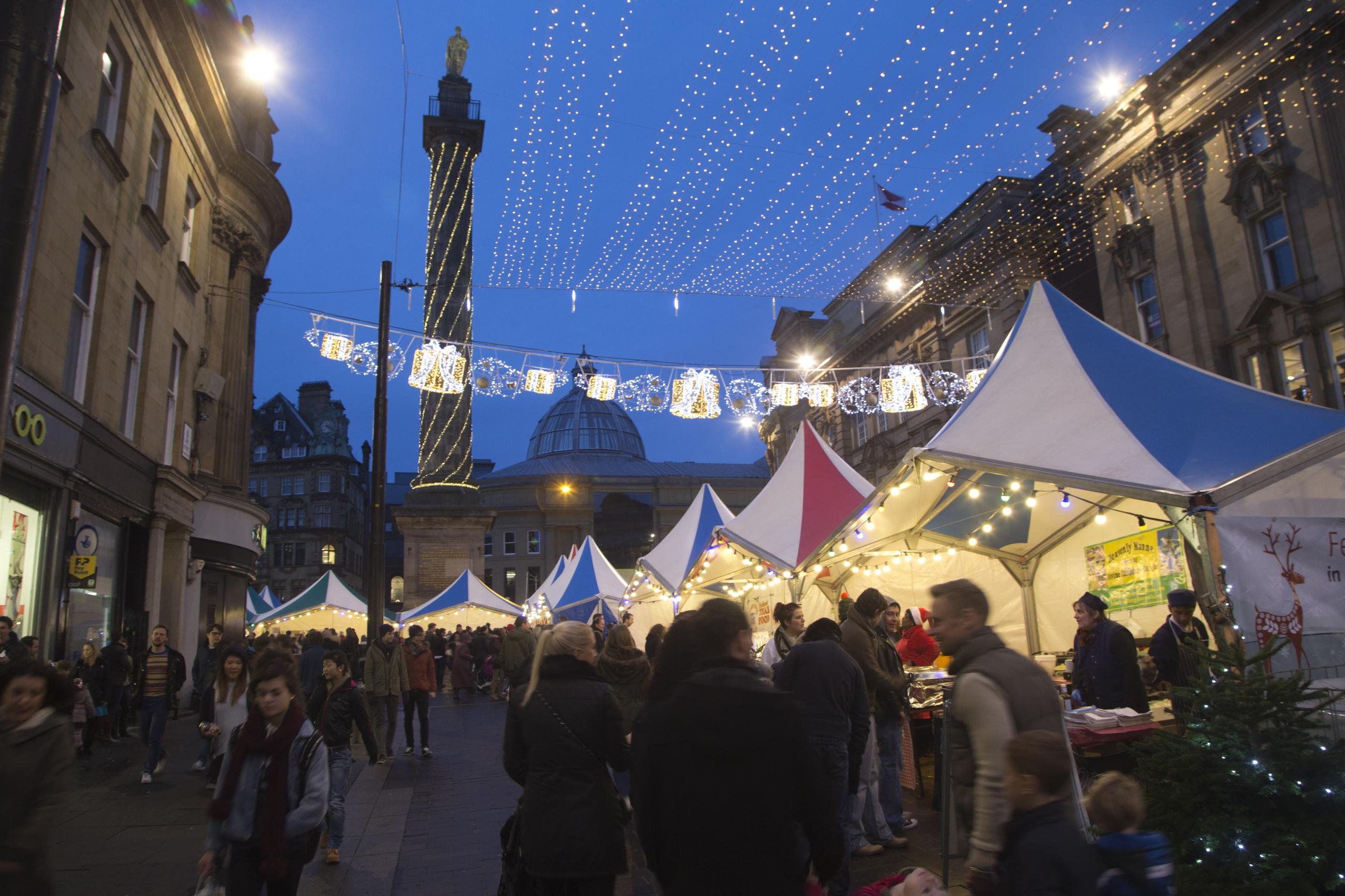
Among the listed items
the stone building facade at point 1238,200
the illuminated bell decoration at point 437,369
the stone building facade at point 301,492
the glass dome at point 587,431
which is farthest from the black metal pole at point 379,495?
the glass dome at point 587,431

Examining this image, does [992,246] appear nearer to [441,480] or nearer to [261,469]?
[441,480]

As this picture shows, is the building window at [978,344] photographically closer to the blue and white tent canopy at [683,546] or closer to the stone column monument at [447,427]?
the blue and white tent canopy at [683,546]

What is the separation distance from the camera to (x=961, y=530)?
434 inches

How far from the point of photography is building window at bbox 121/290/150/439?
13445 mm

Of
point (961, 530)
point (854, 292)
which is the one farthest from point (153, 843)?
point (854, 292)

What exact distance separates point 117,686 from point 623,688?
8428mm

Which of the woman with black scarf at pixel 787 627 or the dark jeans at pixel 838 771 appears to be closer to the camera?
the dark jeans at pixel 838 771

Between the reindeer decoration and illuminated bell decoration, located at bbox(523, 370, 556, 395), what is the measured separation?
11.1 metres

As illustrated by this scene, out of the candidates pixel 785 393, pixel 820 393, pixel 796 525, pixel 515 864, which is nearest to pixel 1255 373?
pixel 820 393

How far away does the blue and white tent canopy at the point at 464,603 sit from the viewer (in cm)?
2777

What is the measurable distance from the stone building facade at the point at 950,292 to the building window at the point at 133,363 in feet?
40.1

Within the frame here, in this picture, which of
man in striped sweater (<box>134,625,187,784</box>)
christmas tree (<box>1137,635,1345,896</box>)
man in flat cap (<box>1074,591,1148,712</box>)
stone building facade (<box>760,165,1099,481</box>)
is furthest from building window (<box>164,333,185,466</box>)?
A: christmas tree (<box>1137,635,1345,896</box>)

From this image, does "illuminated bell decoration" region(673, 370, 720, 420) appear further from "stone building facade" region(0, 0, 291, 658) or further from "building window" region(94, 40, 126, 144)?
"building window" region(94, 40, 126, 144)

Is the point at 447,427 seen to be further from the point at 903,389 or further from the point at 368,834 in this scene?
the point at 368,834
